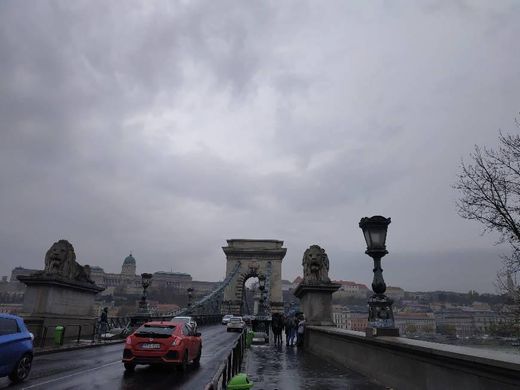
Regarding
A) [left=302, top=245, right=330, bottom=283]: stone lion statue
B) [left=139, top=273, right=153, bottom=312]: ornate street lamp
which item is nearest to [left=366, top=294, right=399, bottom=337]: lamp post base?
[left=302, top=245, right=330, bottom=283]: stone lion statue

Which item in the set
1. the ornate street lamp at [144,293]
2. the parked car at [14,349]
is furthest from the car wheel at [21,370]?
the ornate street lamp at [144,293]

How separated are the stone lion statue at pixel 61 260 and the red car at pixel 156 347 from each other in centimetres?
848

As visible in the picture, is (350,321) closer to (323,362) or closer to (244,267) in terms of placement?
(323,362)

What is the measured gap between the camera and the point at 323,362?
13.5 m

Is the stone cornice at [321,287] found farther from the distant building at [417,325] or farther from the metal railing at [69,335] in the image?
the metal railing at [69,335]

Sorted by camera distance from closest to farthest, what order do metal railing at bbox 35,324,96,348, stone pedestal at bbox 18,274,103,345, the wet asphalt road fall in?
the wet asphalt road → metal railing at bbox 35,324,96,348 → stone pedestal at bbox 18,274,103,345

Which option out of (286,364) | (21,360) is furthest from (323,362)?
(21,360)

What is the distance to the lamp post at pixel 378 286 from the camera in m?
9.14

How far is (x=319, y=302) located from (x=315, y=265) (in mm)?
1598

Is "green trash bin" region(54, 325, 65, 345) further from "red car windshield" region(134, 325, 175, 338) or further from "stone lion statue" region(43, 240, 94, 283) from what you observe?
→ "red car windshield" region(134, 325, 175, 338)

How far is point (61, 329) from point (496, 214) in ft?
62.1

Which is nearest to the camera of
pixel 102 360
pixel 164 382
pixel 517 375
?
pixel 517 375

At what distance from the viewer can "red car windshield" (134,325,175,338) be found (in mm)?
11969

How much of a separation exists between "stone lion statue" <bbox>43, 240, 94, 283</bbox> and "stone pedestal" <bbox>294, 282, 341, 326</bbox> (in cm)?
1078
